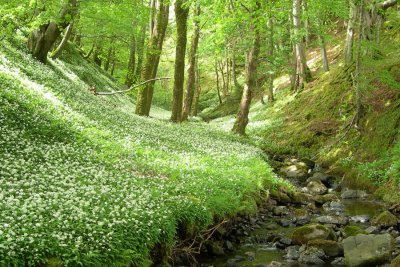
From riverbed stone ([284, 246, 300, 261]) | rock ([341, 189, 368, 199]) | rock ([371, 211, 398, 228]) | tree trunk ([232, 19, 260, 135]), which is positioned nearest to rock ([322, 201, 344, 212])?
rock ([341, 189, 368, 199])

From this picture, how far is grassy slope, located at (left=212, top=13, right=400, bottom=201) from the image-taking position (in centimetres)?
1712

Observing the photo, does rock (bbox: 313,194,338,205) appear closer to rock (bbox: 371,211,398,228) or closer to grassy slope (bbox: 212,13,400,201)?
grassy slope (bbox: 212,13,400,201)

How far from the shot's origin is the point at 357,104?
1897 cm

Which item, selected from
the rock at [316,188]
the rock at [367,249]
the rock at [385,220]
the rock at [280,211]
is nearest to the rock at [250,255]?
the rock at [367,249]

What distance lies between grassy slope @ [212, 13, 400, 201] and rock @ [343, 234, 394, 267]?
4869 millimetres

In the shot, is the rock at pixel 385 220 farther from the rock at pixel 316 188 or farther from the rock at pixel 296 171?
the rock at pixel 296 171

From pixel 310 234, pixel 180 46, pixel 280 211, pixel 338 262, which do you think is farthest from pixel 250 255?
pixel 180 46

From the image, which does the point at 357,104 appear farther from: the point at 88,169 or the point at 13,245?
the point at 13,245

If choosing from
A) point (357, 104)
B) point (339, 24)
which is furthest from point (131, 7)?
point (339, 24)

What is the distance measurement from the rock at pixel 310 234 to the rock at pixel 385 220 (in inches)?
85.5

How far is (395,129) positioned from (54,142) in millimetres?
14521

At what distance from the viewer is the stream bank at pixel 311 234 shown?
33.0 feet

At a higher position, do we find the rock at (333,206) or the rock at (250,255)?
the rock at (250,255)

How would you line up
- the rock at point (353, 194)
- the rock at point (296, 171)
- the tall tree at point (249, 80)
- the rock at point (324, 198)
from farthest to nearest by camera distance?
the tall tree at point (249, 80) < the rock at point (296, 171) < the rock at point (353, 194) < the rock at point (324, 198)
